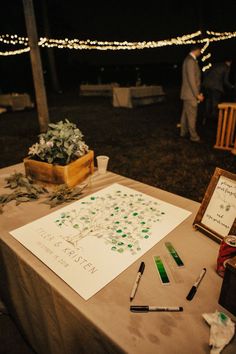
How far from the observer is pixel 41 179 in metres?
1.55

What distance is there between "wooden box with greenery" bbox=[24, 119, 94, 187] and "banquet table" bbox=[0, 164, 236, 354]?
35 cm

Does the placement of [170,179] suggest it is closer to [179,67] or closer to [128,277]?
[128,277]

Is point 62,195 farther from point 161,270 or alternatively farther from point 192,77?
point 192,77

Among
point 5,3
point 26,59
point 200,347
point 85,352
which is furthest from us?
point 26,59

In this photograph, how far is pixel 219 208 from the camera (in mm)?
1001

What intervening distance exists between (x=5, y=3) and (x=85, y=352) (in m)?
16.2

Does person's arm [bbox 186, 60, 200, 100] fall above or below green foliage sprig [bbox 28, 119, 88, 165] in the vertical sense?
above

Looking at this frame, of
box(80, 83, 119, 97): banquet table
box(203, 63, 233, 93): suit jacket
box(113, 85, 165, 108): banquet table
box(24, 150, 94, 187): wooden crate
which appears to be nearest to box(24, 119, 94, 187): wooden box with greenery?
Result: box(24, 150, 94, 187): wooden crate

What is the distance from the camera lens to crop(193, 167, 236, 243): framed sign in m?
0.96

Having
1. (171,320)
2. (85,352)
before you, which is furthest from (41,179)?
(171,320)

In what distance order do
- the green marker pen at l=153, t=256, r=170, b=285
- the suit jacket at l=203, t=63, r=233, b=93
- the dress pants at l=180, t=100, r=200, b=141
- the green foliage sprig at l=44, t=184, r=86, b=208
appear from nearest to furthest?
the green marker pen at l=153, t=256, r=170, b=285 < the green foliage sprig at l=44, t=184, r=86, b=208 < the dress pants at l=180, t=100, r=200, b=141 < the suit jacket at l=203, t=63, r=233, b=93

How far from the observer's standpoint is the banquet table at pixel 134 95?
27.5 feet

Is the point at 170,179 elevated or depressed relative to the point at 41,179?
depressed

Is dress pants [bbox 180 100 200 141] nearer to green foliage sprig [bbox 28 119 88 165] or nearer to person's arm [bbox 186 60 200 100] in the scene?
person's arm [bbox 186 60 200 100]
